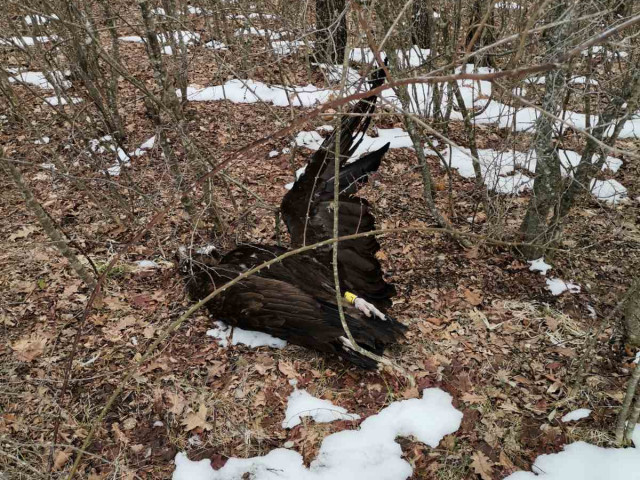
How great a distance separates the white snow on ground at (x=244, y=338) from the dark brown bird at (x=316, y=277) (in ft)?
0.45

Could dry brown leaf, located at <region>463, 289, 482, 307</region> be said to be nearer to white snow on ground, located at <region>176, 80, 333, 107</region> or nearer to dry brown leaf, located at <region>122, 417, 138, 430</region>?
dry brown leaf, located at <region>122, 417, 138, 430</region>

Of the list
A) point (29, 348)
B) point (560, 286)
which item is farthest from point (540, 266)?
point (29, 348)

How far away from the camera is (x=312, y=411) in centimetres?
357

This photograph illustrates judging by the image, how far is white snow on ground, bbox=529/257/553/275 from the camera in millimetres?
4688

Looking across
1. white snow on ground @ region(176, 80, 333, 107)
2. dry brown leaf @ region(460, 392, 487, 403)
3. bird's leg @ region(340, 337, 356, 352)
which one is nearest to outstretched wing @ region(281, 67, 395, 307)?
bird's leg @ region(340, 337, 356, 352)

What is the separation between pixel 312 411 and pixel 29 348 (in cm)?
259

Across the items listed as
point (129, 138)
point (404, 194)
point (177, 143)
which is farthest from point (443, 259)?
point (129, 138)

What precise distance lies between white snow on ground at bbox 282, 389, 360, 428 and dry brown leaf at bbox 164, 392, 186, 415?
839 millimetres

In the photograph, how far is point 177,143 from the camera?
6664mm

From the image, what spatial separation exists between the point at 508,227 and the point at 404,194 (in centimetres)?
139

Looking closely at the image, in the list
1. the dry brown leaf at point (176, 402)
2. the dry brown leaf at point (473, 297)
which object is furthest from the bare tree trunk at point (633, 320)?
the dry brown leaf at point (176, 402)

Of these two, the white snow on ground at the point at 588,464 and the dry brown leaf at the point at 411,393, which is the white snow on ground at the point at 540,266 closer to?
the white snow on ground at the point at 588,464

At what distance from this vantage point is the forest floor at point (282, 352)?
3365 mm

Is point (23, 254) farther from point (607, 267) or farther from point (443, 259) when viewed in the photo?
point (607, 267)
